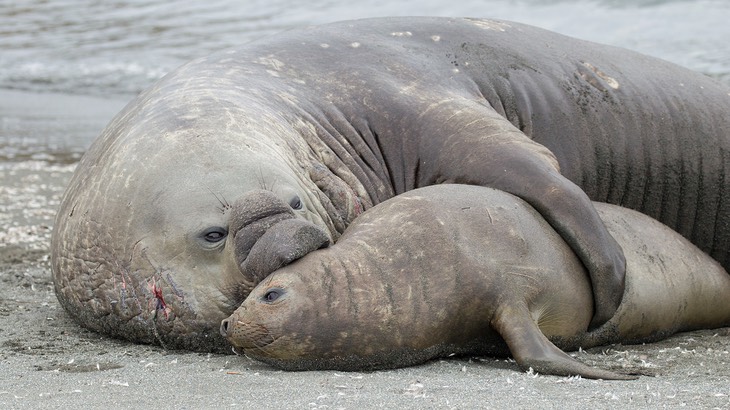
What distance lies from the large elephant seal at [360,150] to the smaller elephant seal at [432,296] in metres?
0.19

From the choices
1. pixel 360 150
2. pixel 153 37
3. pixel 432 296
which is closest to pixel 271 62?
pixel 360 150

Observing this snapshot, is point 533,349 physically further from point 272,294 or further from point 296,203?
point 296,203

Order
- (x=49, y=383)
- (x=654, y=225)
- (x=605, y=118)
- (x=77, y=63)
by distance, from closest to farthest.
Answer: (x=49, y=383) < (x=654, y=225) < (x=605, y=118) < (x=77, y=63)

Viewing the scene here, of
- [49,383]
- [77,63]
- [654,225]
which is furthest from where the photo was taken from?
[77,63]

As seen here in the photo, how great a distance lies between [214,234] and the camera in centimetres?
454

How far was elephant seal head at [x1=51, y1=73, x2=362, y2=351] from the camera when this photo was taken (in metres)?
4.53

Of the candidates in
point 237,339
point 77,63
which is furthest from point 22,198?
point 77,63

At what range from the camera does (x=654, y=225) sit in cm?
586

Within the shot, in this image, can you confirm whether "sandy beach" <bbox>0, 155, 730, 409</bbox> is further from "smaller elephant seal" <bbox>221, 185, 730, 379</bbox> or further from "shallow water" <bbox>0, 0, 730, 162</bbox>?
"shallow water" <bbox>0, 0, 730, 162</bbox>

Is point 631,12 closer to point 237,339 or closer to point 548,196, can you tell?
point 548,196

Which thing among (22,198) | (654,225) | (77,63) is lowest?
(77,63)

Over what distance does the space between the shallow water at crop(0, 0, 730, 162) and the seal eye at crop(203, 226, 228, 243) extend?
644 cm

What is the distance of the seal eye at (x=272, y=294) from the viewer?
427 centimetres

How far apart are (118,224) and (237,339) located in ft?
2.49
